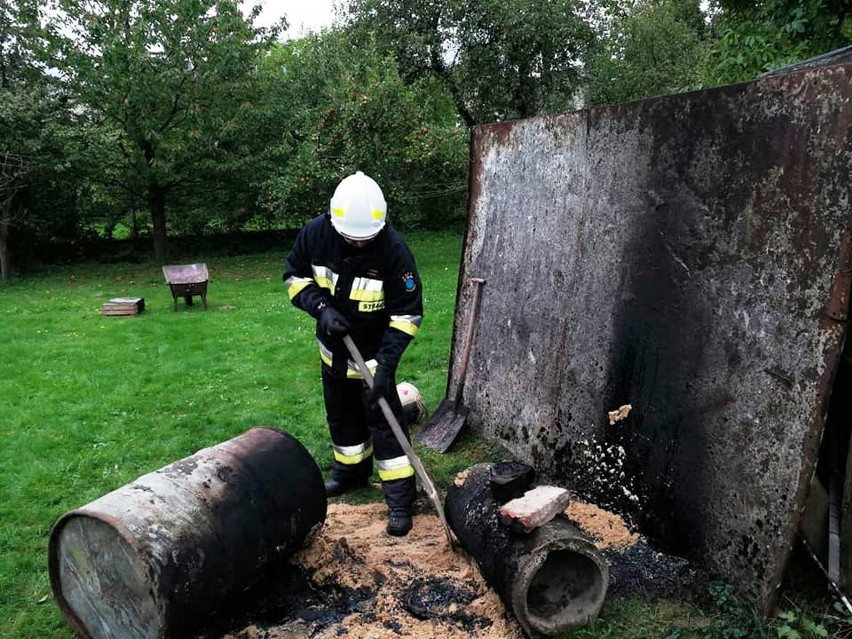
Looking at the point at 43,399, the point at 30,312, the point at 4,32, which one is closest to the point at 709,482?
the point at 43,399

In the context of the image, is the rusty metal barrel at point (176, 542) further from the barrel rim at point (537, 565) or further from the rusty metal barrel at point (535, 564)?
the barrel rim at point (537, 565)

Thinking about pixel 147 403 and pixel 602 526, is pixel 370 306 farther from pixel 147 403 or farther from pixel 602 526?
pixel 147 403

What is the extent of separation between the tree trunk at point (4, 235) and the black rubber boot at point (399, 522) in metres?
14.6

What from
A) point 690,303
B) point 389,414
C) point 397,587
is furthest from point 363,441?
point 690,303

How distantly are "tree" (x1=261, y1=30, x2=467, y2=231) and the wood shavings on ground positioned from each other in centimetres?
1128

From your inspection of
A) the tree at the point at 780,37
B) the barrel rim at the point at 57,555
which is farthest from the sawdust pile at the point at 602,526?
the tree at the point at 780,37

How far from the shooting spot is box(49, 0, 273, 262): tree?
15.0 meters

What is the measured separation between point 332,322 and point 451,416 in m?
1.83

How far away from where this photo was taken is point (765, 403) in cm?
297

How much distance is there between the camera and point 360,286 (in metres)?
3.90

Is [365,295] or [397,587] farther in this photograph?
[365,295]

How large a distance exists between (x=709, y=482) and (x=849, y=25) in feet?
22.5

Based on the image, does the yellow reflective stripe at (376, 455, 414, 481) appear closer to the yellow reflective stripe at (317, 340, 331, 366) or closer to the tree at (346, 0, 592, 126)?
the yellow reflective stripe at (317, 340, 331, 366)

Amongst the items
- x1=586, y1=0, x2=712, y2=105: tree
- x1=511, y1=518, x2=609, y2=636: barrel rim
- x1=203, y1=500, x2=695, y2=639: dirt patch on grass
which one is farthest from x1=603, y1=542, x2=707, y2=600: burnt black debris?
x1=586, y1=0, x2=712, y2=105: tree
